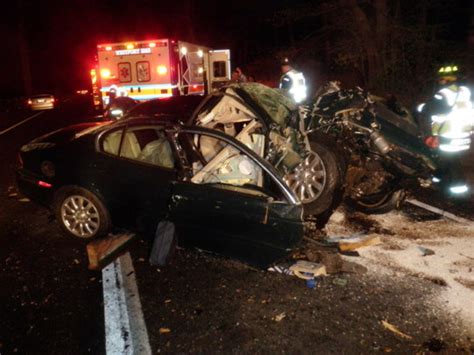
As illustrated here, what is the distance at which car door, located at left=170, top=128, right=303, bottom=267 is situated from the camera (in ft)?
12.3

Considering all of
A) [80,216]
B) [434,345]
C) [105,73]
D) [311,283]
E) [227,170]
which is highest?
[105,73]

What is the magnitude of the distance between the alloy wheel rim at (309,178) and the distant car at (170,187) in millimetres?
1077

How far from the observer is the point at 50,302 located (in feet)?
12.4

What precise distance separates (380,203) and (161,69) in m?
8.12

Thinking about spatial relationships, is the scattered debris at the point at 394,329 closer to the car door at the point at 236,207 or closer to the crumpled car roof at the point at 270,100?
the car door at the point at 236,207

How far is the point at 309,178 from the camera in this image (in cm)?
538

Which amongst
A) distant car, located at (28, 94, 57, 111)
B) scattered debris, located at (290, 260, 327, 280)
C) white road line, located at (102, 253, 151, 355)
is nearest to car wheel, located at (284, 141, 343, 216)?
scattered debris, located at (290, 260, 327, 280)

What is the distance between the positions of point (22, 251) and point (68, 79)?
200 feet

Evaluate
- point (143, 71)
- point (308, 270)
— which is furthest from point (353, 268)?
point (143, 71)

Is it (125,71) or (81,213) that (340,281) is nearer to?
(81,213)

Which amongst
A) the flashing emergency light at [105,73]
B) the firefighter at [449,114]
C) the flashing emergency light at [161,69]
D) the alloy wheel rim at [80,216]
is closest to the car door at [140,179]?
the alloy wheel rim at [80,216]

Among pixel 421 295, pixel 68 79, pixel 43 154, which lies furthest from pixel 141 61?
pixel 68 79

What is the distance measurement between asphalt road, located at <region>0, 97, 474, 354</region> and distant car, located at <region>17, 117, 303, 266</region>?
0.37 meters

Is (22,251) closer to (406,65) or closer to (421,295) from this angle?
(421,295)
